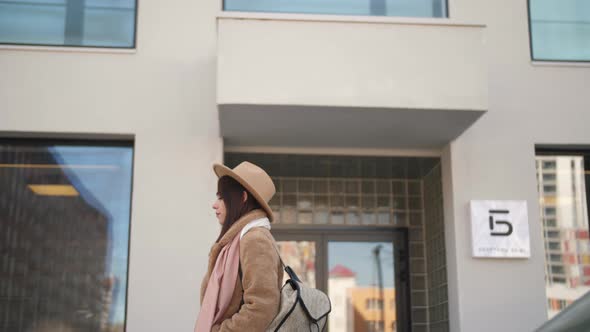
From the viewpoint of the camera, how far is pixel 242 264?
256 cm

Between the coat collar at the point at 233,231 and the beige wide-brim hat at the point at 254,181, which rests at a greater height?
the beige wide-brim hat at the point at 254,181

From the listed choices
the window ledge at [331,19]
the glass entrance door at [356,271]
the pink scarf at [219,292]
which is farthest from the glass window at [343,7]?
the pink scarf at [219,292]

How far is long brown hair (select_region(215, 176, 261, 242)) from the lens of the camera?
2744 mm

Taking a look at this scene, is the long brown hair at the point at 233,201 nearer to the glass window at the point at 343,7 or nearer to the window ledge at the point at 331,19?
the window ledge at the point at 331,19

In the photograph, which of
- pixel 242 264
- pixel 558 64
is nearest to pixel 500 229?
pixel 558 64

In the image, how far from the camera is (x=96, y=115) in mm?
5949

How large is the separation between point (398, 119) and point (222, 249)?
10.4ft

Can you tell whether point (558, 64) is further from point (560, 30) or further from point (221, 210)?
point (221, 210)

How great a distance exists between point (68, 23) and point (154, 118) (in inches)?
40.5

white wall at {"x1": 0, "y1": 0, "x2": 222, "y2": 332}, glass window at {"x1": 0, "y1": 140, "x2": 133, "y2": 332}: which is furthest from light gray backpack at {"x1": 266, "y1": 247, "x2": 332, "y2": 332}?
glass window at {"x1": 0, "y1": 140, "x2": 133, "y2": 332}

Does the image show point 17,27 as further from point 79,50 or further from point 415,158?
point 415,158

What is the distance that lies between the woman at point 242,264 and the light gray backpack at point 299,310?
0.10 ft

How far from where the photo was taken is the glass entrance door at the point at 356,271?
770cm

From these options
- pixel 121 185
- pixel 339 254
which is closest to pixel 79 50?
pixel 121 185
